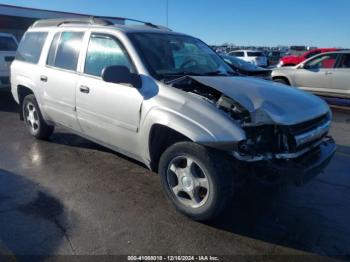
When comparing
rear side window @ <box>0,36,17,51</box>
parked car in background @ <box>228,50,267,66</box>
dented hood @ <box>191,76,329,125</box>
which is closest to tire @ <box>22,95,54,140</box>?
dented hood @ <box>191,76,329,125</box>

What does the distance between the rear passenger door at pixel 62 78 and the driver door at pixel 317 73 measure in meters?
8.24

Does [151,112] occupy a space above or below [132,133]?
above

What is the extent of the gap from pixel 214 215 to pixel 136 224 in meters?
0.76

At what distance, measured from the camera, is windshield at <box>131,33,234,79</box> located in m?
4.39

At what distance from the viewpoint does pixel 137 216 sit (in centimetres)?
393

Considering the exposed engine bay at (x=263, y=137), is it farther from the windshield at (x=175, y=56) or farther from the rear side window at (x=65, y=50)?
the rear side window at (x=65, y=50)

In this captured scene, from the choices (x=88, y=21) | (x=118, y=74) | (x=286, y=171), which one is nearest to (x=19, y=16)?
(x=88, y=21)

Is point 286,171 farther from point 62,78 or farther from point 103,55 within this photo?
point 62,78

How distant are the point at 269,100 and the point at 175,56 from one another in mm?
1443

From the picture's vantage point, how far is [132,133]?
431 cm

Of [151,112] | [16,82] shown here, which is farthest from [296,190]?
[16,82]

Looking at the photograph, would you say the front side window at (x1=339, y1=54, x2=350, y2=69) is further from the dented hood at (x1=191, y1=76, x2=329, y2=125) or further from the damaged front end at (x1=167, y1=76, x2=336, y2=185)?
the damaged front end at (x1=167, y1=76, x2=336, y2=185)

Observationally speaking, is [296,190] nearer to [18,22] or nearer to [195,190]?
[195,190]

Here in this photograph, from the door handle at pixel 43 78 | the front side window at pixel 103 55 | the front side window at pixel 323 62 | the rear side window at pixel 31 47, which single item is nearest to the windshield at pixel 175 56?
the front side window at pixel 103 55
